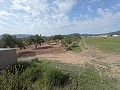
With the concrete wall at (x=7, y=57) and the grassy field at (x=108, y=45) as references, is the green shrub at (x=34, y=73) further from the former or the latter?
the grassy field at (x=108, y=45)

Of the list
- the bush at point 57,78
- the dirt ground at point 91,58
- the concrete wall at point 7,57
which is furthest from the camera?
the dirt ground at point 91,58

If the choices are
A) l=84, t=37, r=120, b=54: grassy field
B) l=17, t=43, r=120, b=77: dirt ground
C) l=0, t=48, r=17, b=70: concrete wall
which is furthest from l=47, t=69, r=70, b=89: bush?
l=84, t=37, r=120, b=54: grassy field

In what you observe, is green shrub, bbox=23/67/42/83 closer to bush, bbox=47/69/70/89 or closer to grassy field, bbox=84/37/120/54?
bush, bbox=47/69/70/89

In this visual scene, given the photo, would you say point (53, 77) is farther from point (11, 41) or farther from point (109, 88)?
point (11, 41)

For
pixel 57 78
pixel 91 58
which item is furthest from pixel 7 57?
pixel 91 58

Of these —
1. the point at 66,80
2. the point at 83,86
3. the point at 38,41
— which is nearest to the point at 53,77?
the point at 66,80

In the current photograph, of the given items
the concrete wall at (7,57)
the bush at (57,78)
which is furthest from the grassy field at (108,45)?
the bush at (57,78)

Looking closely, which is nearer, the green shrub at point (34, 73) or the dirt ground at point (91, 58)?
the green shrub at point (34, 73)

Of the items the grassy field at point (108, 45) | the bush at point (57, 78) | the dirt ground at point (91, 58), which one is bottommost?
the grassy field at point (108, 45)

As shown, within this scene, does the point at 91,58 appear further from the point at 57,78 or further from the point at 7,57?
the point at 57,78

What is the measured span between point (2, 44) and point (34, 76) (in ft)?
86.8

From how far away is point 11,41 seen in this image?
39.4m

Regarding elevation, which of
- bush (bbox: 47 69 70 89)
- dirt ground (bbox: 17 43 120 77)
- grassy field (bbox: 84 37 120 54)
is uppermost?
bush (bbox: 47 69 70 89)

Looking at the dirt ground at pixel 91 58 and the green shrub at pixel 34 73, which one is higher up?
the green shrub at pixel 34 73
